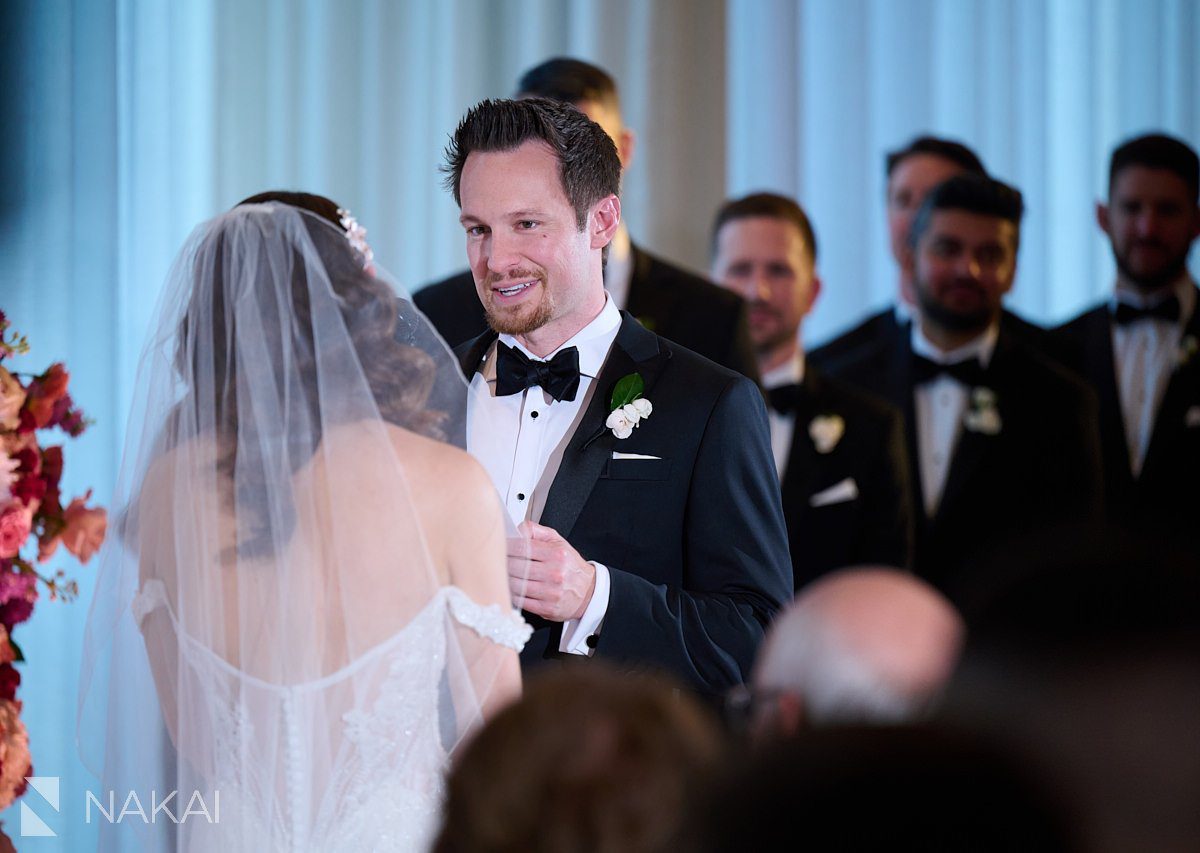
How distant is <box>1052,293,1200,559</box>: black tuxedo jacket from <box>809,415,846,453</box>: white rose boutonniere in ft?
3.41

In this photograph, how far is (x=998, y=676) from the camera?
927 millimetres

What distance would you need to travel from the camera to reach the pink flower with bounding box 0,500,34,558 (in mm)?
2512

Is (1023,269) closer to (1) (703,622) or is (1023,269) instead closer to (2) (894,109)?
(2) (894,109)

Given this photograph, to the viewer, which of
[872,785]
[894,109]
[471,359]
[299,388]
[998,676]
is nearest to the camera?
[872,785]

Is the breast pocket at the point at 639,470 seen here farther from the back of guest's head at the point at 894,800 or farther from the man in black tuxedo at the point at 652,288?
the back of guest's head at the point at 894,800

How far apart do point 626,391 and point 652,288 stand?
4.47 ft

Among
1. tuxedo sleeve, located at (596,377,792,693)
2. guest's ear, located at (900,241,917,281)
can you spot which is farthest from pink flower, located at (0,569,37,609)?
guest's ear, located at (900,241,917,281)

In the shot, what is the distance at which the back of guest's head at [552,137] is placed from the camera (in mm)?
2680

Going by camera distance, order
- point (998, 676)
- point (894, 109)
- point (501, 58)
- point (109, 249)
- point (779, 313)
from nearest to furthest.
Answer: point (998, 676)
point (109, 249)
point (779, 313)
point (501, 58)
point (894, 109)

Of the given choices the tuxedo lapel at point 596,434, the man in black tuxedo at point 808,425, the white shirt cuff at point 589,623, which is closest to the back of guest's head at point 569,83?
the man in black tuxedo at point 808,425

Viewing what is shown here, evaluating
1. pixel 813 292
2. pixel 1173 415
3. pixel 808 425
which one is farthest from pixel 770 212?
pixel 1173 415

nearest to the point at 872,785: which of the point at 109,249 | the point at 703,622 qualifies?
the point at 703,622

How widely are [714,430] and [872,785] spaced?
1.88 meters

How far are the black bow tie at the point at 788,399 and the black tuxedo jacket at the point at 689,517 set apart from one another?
1.63m
